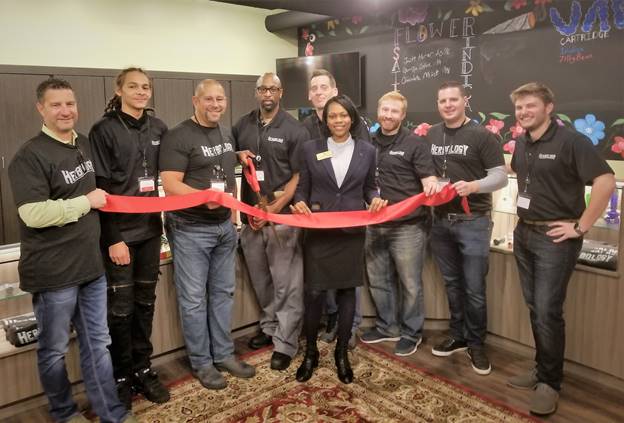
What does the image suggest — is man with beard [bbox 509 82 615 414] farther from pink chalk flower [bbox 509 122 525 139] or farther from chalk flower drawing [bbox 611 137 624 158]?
pink chalk flower [bbox 509 122 525 139]

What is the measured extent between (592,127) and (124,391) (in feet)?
13.7

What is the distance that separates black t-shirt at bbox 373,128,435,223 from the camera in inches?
136

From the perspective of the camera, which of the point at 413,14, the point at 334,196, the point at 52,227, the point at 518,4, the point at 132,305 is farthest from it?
the point at 413,14

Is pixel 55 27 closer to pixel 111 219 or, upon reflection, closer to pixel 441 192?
pixel 111 219

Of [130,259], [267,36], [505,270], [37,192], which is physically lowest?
[505,270]

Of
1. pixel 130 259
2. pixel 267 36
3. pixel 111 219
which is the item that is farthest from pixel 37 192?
pixel 267 36

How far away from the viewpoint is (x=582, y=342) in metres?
3.38

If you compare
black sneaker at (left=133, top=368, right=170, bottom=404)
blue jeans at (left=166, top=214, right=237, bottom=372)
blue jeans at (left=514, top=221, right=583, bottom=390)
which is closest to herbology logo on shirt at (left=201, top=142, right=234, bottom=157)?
blue jeans at (left=166, top=214, right=237, bottom=372)

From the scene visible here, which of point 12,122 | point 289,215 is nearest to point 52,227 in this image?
point 289,215

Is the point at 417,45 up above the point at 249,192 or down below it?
above

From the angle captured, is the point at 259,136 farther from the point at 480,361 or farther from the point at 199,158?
the point at 480,361

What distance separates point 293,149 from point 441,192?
957 mm

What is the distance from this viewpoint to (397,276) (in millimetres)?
3945

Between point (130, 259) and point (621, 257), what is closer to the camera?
point (130, 259)
